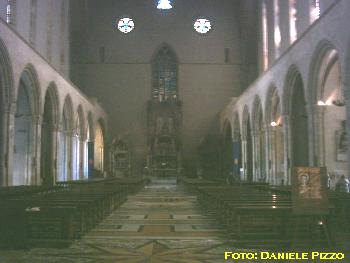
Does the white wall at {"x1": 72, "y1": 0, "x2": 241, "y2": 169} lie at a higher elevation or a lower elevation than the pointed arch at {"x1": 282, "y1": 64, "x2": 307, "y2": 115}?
higher

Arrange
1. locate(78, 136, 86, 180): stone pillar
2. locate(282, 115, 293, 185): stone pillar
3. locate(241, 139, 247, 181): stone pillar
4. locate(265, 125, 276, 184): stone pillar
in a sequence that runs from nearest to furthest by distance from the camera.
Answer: locate(282, 115, 293, 185): stone pillar, locate(265, 125, 276, 184): stone pillar, locate(78, 136, 86, 180): stone pillar, locate(241, 139, 247, 181): stone pillar


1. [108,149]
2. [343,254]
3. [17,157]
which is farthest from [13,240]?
[108,149]

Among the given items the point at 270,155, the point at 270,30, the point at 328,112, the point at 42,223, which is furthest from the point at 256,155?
the point at 42,223

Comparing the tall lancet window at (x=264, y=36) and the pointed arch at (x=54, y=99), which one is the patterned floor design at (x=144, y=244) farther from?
the tall lancet window at (x=264, y=36)

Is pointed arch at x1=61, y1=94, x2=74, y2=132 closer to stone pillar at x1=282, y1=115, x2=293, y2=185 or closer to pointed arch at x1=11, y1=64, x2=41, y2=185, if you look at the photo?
pointed arch at x1=11, y1=64, x2=41, y2=185

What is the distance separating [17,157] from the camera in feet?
74.7

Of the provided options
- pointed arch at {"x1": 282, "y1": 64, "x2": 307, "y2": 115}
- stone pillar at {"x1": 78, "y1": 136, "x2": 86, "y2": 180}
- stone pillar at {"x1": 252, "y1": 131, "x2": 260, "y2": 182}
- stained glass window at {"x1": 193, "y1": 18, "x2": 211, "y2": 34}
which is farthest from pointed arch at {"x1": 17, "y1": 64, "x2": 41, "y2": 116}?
stained glass window at {"x1": 193, "y1": 18, "x2": 211, "y2": 34}

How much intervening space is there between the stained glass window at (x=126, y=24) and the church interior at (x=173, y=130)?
0.09 metres

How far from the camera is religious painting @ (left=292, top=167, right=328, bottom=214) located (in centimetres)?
696

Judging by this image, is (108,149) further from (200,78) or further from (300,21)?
(300,21)

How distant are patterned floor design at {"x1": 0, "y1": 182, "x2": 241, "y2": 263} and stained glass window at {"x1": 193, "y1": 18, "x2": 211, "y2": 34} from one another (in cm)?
3154

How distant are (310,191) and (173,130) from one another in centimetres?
3308

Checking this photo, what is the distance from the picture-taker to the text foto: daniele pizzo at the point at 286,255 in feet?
23.4

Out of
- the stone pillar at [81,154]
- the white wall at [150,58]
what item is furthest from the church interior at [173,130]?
the stone pillar at [81,154]
